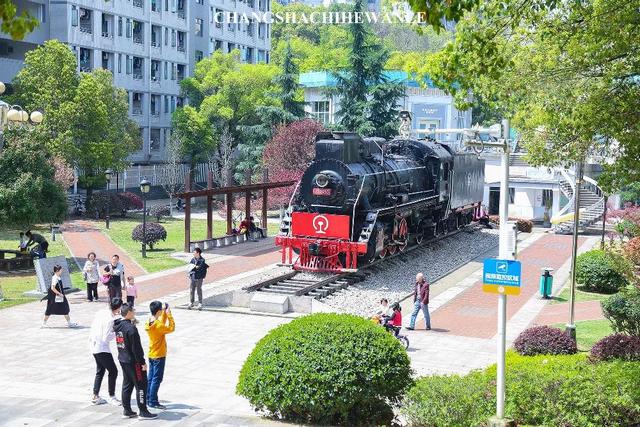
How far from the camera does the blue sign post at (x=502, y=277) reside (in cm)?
1106

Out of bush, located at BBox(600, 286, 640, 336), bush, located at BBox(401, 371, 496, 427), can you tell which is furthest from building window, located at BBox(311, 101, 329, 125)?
bush, located at BBox(401, 371, 496, 427)

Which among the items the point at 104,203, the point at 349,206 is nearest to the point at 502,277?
the point at 349,206

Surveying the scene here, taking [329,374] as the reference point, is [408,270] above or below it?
below

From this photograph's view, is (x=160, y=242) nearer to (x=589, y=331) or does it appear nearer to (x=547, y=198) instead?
(x=589, y=331)

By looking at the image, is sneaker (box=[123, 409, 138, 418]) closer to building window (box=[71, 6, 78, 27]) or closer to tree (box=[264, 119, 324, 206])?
tree (box=[264, 119, 324, 206])

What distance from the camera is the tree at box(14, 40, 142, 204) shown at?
46094mm

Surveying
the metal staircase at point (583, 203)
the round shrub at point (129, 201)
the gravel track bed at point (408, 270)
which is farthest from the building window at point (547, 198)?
the round shrub at point (129, 201)

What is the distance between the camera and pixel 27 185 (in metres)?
28.4

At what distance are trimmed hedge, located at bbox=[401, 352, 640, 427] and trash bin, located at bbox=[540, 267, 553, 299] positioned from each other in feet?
45.3

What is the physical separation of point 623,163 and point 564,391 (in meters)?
5.78

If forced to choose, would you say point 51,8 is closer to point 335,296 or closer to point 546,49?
point 335,296

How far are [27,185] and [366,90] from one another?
2929cm

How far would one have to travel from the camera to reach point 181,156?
195 ft

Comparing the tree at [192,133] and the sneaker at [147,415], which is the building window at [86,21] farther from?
the sneaker at [147,415]
